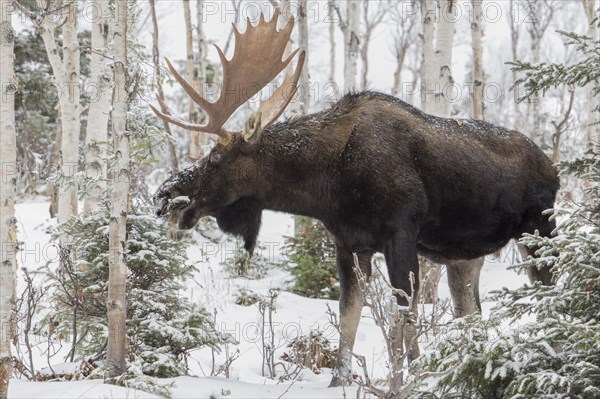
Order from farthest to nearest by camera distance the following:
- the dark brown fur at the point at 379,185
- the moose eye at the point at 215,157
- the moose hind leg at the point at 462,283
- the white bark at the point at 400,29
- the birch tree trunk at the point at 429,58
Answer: the white bark at the point at 400,29 → the birch tree trunk at the point at 429,58 → the moose hind leg at the point at 462,283 → the moose eye at the point at 215,157 → the dark brown fur at the point at 379,185

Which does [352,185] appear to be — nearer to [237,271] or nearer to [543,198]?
[543,198]

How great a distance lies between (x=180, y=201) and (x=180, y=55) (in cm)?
3537

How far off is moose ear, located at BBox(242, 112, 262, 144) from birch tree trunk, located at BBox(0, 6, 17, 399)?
1.87 meters

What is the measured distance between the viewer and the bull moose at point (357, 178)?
5.43 m

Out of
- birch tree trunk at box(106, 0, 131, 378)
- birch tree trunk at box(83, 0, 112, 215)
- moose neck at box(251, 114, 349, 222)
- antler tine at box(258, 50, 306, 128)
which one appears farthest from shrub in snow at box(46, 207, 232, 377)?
birch tree trunk at box(83, 0, 112, 215)

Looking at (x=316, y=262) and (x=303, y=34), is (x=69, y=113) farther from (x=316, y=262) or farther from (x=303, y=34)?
(x=303, y=34)

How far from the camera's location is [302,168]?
18.7 feet

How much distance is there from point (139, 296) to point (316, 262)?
389 centimetres

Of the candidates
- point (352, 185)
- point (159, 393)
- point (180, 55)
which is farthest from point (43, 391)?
point (180, 55)

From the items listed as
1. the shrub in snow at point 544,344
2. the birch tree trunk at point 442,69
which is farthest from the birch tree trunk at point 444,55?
the shrub in snow at point 544,344

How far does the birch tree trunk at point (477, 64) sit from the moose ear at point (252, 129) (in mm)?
6317

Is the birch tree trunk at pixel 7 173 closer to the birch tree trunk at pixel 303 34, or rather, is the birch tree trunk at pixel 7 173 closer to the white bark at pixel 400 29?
the birch tree trunk at pixel 303 34

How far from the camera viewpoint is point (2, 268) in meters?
4.14

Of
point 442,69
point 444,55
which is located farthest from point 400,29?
point 442,69
